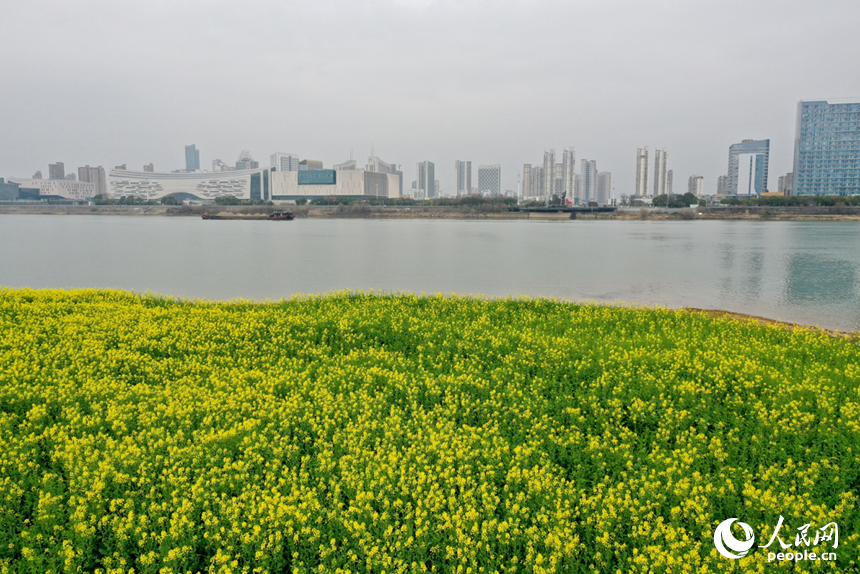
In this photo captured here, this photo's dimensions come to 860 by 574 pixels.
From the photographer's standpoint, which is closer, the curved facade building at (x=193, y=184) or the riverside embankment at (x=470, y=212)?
the riverside embankment at (x=470, y=212)

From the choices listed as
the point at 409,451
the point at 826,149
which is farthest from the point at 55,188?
the point at 826,149

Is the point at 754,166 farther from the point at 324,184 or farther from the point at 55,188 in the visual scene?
the point at 55,188

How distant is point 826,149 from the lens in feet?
473

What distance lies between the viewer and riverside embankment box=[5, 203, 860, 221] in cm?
9388

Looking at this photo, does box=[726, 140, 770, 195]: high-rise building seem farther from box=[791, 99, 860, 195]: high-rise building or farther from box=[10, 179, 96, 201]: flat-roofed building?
box=[10, 179, 96, 201]: flat-roofed building

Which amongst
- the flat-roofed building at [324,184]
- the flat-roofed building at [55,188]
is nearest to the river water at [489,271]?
the flat-roofed building at [324,184]

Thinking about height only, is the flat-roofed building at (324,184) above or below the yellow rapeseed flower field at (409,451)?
above

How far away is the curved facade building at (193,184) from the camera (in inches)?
6486

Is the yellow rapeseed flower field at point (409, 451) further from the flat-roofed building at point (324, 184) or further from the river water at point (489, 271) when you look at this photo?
the flat-roofed building at point (324, 184)

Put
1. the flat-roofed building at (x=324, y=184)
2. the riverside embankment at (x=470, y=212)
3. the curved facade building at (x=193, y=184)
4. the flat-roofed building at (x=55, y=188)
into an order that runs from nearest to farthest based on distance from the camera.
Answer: the riverside embankment at (x=470, y=212)
the flat-roofed building at (x=324, y=184)
the curved facade building at (x=193, y=184)
the flat-roofed building at (x=55, y=188)

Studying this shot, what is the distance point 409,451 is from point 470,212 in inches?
4070

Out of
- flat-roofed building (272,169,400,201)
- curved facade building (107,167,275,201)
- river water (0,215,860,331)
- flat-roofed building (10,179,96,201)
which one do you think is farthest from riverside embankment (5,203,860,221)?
river water (0,215,860,331)

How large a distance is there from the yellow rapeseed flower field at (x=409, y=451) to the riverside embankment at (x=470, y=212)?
98534mm

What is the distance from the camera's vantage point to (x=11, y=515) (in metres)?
3.33
